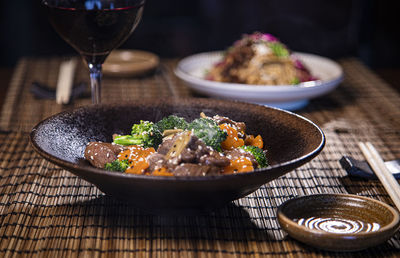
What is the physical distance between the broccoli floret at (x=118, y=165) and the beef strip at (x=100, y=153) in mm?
35

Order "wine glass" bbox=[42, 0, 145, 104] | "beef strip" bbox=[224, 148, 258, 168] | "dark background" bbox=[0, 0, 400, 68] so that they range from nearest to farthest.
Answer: "beef strip" bbox=[224, 148, 258, 168] < "wine glass" bbox=[42, 0, 145, 104] < "dark background" bbox=[0, 0, 400, 68]

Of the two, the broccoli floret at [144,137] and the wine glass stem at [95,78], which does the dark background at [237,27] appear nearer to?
the wine glass stem at [95,78]

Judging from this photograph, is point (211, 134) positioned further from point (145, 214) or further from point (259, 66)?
point (259, 66)

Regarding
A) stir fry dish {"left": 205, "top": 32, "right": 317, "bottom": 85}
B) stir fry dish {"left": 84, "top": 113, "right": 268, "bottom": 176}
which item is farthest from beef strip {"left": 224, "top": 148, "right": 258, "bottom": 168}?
stir fry dish {"left": 205, "top": 32, "right": 317, "bottom": 85}

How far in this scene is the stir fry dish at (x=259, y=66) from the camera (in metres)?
2.98

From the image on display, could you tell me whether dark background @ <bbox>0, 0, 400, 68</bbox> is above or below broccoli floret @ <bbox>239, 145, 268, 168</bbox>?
below

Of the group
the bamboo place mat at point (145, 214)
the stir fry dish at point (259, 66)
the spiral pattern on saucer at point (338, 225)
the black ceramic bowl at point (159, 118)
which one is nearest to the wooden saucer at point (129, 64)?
the stir fry dish at point (259, 66)

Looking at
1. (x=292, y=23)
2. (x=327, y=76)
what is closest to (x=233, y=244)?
(x=327, y=76)

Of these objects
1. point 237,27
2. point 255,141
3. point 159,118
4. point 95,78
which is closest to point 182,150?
point 255,141

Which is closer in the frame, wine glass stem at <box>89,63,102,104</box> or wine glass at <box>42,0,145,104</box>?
wine glass at <box>42,0,145,104</box>

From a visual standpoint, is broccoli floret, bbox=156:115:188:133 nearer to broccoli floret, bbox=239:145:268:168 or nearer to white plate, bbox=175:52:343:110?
broccoli floret, bbox=239:145:268:168

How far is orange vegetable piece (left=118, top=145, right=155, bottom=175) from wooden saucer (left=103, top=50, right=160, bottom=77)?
1.73 m

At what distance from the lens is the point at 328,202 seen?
4.87 feet

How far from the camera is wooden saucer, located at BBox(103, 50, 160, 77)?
3.26 meters
